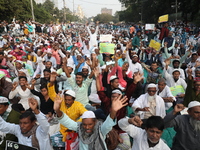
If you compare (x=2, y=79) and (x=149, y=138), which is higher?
(x=2, y=79)

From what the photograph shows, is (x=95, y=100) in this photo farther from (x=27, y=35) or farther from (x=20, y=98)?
(x=27, y=35)

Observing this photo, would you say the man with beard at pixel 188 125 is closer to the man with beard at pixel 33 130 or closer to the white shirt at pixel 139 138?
the white shirt at pixel 139 138

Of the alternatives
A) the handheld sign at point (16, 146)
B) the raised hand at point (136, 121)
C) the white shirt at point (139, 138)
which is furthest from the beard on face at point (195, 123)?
the handheld sign at point (16, 146)

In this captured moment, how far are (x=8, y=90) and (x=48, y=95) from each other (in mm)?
884

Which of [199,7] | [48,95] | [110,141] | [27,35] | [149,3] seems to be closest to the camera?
[110,141]

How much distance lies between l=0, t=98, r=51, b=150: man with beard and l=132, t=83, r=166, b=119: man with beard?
5.48 feet

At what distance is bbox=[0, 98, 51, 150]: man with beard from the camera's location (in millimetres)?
2266

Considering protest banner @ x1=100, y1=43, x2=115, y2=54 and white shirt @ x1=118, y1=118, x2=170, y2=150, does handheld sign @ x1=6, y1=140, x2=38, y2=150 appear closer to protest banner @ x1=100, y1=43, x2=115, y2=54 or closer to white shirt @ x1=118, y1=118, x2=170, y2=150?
white shirt @ x1=118, y1=118, x2=170, y2=150

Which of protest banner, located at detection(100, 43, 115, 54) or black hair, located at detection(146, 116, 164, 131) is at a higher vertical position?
protest banner, located at detection(100, 43, 115, 54)

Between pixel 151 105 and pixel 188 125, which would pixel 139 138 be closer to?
pixel 188 125

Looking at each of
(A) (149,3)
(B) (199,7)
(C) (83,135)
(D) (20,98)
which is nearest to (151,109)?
(C) (83,135)

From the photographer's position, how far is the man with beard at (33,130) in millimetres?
2266

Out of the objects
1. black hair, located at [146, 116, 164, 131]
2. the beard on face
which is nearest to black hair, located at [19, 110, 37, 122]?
black hair, located at [146, 116, 164, 131]

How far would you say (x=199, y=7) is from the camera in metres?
21.3
